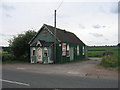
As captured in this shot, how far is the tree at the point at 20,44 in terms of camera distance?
2700 cm

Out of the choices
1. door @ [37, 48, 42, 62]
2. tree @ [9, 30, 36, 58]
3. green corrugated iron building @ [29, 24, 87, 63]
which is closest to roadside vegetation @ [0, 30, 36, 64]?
tree @ [9, 30, 36, 58]

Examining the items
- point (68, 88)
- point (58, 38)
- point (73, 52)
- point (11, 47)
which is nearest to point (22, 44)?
point (11, 47)

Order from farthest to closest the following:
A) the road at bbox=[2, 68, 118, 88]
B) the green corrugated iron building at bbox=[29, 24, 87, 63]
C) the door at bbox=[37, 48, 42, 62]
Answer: the door at bbox=[37, 48, 42, 62] → the green corrugated iron building at bbox=[29, 24, 87, 63] → the road at bbox=[2, 68, 118, 88]

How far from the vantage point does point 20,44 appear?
27.0 meters

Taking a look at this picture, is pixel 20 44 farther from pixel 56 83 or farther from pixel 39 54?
Answer: pixel 56 83

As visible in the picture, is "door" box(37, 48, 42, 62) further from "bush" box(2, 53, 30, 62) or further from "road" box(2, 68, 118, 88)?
"road" box(2, 68, 118, 88)

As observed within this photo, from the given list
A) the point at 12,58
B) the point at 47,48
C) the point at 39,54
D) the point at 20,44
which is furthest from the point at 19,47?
the point at 47,48

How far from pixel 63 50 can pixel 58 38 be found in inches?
76.5

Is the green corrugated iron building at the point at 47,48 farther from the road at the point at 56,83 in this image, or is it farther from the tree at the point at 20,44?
the road at the point at 56,83

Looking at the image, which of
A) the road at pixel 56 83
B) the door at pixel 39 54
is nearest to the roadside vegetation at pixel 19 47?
the door at pixel 39 54

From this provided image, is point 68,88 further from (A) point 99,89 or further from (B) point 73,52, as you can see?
(B) point 73,52

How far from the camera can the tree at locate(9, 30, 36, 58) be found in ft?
88.6

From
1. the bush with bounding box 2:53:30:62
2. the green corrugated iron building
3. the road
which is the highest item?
the green corrugated iron building

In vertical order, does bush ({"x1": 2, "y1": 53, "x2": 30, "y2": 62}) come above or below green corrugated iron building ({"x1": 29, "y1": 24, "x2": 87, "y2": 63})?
below
